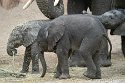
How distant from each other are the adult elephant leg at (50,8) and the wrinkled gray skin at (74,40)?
0.66 m

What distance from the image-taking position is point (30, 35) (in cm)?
651

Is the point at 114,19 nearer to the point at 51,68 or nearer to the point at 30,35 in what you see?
the point at 30,35

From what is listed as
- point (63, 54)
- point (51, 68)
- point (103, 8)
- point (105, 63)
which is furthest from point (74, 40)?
point (103, 8)

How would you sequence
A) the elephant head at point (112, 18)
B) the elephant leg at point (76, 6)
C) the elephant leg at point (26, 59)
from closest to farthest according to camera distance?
the elephant head at point (112, 18), the elephant leg at point (26, 59), the elephant leg at point (76, 6)

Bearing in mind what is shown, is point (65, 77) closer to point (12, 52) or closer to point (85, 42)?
point (85, 42)

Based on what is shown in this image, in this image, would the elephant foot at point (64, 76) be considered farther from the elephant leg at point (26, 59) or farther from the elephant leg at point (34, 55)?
the elephant leg at point (26, 59)

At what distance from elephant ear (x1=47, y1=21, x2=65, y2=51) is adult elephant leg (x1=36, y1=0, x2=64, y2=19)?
73cm

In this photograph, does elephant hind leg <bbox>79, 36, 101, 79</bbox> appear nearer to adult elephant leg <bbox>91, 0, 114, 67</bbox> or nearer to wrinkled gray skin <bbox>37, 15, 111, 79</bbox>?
wrinkled gray skin <bbox>37, 15, 111, 79</bbox>

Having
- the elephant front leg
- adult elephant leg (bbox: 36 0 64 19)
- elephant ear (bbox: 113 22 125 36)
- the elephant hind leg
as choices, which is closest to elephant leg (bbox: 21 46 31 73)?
adult elephant leg (bbox: 36 0 64 19)

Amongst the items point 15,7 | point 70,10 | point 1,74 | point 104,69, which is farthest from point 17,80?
point 15,7

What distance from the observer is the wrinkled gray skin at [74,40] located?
589cm

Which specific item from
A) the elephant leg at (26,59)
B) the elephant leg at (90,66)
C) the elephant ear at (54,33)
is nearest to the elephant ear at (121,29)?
the elephant leg at (90,66)

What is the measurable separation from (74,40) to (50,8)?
0.85 m

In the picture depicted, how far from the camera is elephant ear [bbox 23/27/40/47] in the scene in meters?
6.50
